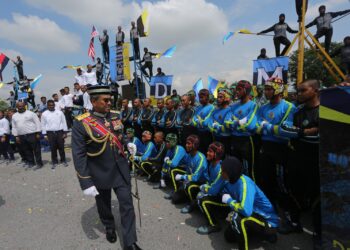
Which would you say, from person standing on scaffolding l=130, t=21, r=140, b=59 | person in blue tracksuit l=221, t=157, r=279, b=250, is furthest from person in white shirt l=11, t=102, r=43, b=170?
person in blue tracksuit l=221, t=157, r=279, b=250

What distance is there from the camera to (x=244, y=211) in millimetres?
3074

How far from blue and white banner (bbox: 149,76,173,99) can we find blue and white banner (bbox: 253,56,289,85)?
3.46 metres

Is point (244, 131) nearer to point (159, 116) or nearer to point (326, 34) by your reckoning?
point (159, 116)

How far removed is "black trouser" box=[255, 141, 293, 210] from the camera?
382 centimetres

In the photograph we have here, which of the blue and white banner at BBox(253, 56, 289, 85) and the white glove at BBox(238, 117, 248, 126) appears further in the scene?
the blue and white banner at BBox(253, 56, 289, 85)

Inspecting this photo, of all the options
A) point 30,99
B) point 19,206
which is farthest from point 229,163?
point 30,99

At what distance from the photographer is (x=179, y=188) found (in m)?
4.84

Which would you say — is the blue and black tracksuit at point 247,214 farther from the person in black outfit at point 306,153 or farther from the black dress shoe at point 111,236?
the black dress shoe at point 111,236

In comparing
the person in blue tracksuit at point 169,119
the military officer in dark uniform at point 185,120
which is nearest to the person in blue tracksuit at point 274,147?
the military officer in dark uniform at point 185,120

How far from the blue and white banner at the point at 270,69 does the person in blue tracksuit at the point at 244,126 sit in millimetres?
3101

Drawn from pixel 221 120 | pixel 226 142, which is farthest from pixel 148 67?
pixel 226 142

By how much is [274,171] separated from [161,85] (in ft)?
21.9

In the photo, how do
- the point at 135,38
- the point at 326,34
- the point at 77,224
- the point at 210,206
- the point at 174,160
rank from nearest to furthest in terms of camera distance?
the point at 210,206 → the point at 77,224 → the point at 174,160 → the point at 326,34 → the point at 135,38

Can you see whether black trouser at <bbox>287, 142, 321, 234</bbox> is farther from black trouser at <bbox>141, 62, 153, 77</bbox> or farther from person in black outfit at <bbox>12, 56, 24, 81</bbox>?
person in black outfit at <bbox>12, 56, 24, 81</bbox>
